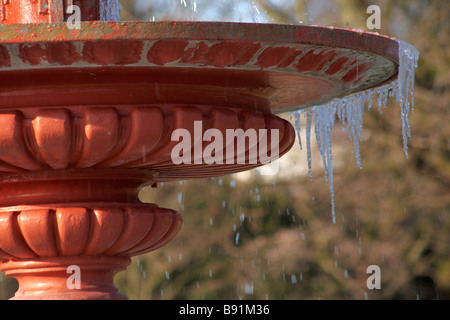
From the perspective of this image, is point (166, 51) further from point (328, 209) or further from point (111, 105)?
point (328, 209)

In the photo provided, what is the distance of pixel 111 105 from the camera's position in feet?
5.90

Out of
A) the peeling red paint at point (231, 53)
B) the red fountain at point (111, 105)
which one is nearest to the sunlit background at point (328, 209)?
the red fountain at point (111, 105)

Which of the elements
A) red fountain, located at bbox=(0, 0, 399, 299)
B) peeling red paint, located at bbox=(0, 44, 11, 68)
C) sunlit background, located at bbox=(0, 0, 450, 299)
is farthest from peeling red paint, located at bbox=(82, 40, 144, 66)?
sunlit background, located at bbox=(0, 0, 450, 299)

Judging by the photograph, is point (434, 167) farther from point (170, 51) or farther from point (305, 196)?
point (170, 51)

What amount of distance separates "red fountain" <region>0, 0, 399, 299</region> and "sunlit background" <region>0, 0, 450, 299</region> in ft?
17.0

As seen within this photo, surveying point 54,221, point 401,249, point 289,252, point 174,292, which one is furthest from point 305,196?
point 54,221

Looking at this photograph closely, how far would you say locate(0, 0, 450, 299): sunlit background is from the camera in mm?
8008

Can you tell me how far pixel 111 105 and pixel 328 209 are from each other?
7.09m

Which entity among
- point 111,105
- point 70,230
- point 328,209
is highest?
point 328,209

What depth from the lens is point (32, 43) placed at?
156cm

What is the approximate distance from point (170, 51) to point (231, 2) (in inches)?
226

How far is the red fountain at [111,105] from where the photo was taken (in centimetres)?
160

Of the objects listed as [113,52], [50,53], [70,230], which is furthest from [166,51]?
[70,230]

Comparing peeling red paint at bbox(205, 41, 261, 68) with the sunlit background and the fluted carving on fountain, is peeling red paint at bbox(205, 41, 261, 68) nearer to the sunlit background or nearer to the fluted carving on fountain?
the fluted carving on fountain
